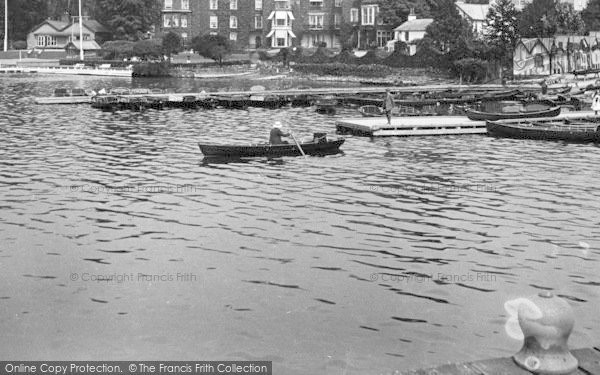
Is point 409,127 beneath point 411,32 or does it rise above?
beneath

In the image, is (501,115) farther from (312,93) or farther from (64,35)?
(64,35)

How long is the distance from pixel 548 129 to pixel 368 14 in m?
102

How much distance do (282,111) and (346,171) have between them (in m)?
36.4

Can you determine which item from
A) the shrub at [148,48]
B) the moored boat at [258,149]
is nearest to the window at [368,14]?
the shrub at [148,48]

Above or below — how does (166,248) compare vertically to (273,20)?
below

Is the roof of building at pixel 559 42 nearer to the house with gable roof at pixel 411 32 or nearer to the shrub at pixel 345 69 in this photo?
the house with gable roof at pixel 411 32

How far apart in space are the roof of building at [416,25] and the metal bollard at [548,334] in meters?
125

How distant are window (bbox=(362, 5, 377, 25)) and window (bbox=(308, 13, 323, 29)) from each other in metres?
10.7

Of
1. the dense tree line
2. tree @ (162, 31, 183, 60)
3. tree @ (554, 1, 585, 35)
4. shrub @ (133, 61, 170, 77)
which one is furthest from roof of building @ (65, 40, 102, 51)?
tree @ (554, 1, 585, 35)

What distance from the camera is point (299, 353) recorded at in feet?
58.4

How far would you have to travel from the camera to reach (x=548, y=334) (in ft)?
39.8

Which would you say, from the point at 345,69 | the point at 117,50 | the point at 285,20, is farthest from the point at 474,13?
the point at 117,50

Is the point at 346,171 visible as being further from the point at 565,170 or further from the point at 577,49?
the point at 577,49

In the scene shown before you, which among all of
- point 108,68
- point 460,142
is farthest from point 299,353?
point 108,68
